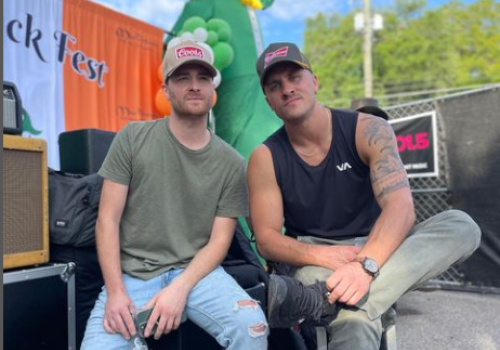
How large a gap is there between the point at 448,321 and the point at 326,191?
7.33 feet

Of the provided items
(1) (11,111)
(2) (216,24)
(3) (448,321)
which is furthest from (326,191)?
→ (2) (216,24)

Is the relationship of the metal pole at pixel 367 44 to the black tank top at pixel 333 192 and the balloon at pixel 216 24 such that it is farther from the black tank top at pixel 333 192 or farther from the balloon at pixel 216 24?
the black tank top at pixel 333 192

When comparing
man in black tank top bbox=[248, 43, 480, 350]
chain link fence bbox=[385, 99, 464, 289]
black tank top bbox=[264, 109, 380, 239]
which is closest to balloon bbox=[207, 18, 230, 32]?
chain link fence bbox=[385, 99, 464, 289]

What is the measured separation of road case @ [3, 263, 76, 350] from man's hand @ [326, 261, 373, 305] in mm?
1182

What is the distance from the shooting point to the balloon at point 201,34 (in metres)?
5.34

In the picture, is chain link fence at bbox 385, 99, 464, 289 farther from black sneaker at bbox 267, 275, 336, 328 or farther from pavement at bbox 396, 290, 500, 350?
black sneaker at bbox 267, 275, 336, 328

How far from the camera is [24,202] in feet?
6.45

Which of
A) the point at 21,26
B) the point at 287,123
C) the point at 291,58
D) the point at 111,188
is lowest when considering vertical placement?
the point at 111,188

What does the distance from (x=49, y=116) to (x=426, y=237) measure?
4.35m

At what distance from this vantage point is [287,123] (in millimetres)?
2223

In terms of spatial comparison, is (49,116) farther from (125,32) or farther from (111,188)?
(111,188)

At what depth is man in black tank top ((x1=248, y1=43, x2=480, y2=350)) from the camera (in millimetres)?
1844

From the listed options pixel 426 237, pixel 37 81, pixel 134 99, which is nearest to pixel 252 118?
pixel 134 99

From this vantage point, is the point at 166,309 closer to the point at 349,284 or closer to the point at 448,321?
the point at 349,284
